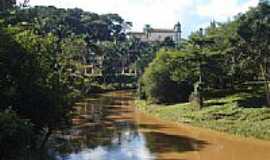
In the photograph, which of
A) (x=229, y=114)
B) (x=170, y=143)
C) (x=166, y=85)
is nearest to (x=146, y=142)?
(x=170, y=143)

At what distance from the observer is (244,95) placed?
47656 mm

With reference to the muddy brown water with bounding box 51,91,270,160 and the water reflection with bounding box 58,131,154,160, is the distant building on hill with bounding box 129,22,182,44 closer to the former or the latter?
the muddy brown water with bounding box 51,91,270,160

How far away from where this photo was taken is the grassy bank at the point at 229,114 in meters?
36.6

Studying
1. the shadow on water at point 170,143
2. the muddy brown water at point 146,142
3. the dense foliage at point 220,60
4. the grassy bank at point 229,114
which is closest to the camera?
the muddy brown water at point 146,142

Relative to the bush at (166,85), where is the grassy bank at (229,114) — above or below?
below

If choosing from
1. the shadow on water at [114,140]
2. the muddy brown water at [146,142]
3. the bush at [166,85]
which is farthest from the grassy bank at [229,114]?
the bush at [166,85]

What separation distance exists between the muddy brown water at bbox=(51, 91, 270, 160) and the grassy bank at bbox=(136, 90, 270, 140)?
797 mm

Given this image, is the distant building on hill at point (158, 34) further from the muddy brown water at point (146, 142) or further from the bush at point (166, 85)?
the muddy brown water at point (146, 142)

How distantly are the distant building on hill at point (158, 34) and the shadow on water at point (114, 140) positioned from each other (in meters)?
91.6

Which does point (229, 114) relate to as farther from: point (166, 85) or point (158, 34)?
point (158, 34)

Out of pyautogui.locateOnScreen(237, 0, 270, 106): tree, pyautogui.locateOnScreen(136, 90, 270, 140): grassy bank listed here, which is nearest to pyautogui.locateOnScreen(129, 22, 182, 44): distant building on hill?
pyautogui.locateOnScreen(136, 90, 270, 140): grassy bank

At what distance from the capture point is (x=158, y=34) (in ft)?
507

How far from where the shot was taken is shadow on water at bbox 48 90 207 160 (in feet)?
101

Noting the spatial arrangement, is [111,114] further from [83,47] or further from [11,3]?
[83,47]
